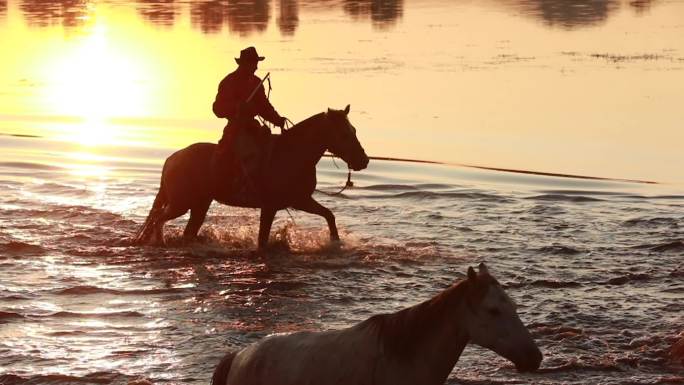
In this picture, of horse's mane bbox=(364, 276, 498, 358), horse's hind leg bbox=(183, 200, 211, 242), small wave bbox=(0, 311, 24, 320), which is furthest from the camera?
horse's hind leg bbox=(183, 200, 211, 242)

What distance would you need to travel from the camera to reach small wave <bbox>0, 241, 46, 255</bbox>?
53.9ft

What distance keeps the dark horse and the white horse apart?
7775 mm

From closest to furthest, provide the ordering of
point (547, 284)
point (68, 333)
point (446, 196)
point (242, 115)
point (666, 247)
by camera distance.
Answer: point (68, 333) → point (547, 284) → point (242, 115) → point (666, 247) → point (446, 196)

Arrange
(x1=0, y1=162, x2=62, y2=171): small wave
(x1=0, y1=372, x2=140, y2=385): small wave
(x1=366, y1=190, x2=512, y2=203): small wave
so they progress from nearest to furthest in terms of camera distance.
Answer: (x1=0, y1=372, x2=140, y2=385): small wave, (x1=366, y1=190, x2=512, y2=203): small wave, (x1=0, y1=162, x2=62, y2=171): small wave

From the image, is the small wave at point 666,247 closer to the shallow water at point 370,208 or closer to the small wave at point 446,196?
the shallow water at point 370,208

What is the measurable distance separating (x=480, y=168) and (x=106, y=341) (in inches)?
411

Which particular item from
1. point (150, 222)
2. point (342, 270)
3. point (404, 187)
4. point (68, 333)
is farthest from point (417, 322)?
point (404, 187)

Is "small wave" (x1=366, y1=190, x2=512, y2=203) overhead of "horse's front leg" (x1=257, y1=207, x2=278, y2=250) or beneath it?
beneath

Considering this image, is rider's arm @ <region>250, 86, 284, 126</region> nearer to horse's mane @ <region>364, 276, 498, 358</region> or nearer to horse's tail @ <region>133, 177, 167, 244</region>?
horse's tail @ <region>133, 177, 167, 244</region>

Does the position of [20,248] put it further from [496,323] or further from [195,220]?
[496,323]

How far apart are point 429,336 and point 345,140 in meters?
8.21

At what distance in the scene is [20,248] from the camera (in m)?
16.6

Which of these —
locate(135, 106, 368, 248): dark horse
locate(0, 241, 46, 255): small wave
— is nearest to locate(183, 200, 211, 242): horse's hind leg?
locate(135, 106, 368, 248): dark horse

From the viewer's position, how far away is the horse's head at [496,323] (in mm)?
7516
